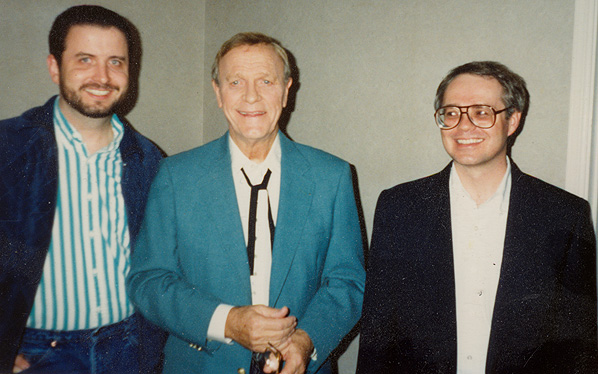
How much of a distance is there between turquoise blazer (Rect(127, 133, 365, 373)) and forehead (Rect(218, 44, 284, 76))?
0.34 metres

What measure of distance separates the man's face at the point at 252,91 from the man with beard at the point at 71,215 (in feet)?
1.59

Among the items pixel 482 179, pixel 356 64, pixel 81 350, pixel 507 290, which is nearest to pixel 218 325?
pixel 81 350

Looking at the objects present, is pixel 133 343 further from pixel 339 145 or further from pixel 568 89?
pixel 568 89

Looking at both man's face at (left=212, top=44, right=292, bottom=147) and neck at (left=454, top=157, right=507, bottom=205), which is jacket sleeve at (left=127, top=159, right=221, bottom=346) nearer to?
man's face at (left=212, top=44, right=292, bottom=147)

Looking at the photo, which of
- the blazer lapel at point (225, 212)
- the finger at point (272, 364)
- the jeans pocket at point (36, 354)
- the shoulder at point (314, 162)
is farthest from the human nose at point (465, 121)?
the jeans pocket at point (36, 354)

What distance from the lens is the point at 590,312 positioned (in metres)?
1.54

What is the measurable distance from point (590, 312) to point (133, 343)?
1902 millimetres

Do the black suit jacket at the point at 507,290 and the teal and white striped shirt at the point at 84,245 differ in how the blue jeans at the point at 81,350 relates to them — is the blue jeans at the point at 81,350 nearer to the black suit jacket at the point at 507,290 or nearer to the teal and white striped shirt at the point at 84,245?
the teal and white striped shirt at the point at 84,245

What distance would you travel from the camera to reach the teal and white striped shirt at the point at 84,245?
1.63 m

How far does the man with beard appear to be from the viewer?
1571mm

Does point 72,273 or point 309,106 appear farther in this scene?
point 309,106

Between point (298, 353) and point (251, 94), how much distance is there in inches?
41.3

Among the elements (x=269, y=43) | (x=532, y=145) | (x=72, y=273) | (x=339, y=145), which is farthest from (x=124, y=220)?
(x=532, y=145)

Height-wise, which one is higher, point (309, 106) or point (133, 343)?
point (309, 106)
